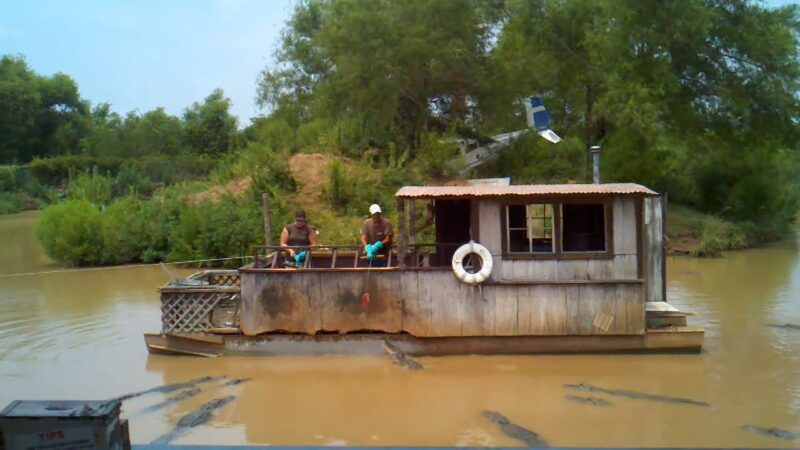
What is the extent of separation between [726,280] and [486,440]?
13.1m

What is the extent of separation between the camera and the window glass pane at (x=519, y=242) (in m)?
11.8

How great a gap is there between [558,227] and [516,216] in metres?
0.65

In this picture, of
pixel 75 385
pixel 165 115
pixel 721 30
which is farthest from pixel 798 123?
pixel 165 115

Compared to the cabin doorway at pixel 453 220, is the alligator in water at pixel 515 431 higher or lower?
lower

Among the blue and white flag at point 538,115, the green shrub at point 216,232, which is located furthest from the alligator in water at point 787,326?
the blue and white flag at point 538,115

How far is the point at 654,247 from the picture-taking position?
1230cm

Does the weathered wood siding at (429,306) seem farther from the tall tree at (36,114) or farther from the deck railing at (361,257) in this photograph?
the tall tree at (36,114)

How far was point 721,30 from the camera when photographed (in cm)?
2606

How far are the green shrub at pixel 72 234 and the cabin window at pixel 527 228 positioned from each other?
1607 cm

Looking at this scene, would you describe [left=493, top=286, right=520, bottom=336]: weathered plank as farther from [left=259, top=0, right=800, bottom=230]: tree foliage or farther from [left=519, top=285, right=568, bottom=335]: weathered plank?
[left=259, top=0, right=800, bottom=230]: tree foliage

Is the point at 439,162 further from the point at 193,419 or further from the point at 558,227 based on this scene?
the point at 193,419

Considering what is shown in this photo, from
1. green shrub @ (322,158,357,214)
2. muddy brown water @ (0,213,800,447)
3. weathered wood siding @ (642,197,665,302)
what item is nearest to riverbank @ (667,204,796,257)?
muddy brown water @ (0,213,800,447)

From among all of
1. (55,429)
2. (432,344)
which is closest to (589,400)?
(432,344)

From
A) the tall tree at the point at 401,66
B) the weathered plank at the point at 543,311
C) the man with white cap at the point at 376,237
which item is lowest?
the weathered plank at the point at 543,311
